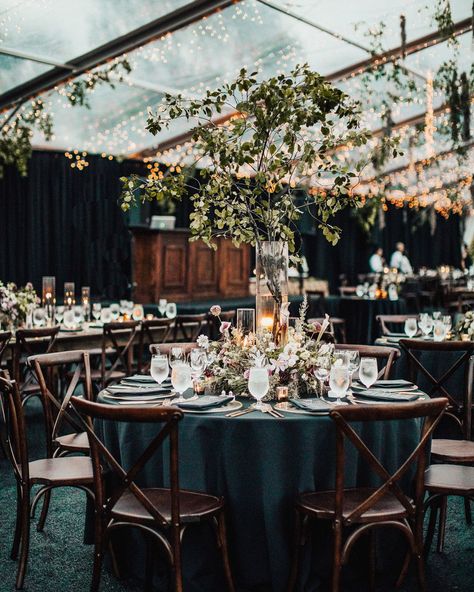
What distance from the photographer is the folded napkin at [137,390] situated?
10.8ft

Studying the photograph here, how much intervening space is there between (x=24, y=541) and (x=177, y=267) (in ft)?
25.5

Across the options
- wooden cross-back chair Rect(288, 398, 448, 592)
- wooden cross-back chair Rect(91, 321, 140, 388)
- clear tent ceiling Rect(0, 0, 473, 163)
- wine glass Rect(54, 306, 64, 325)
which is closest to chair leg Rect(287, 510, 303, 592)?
wooden cross-back chair Rect(288, 398, 448, 592)

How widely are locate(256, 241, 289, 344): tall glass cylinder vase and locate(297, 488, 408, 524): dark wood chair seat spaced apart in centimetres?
83

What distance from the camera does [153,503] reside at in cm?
279

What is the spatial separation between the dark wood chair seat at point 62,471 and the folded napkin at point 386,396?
3.94 ft

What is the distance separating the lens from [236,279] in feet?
39.0

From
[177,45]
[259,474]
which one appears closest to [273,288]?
[259,474]

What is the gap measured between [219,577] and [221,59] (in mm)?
7635

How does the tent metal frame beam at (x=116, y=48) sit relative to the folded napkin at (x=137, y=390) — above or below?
above

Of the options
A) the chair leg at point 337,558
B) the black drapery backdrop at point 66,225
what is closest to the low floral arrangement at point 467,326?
the chair leg at point 337,558

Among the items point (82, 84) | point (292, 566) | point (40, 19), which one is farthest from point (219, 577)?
point (82, 84)

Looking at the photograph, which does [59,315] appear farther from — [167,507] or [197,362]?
[167,507]

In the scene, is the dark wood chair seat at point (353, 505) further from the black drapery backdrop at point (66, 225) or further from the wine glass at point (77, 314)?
the black drapery backdrop at point (66, 225)

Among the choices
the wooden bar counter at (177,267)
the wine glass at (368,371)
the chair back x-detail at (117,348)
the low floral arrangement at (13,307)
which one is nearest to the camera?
the wine glass at (368,371)
